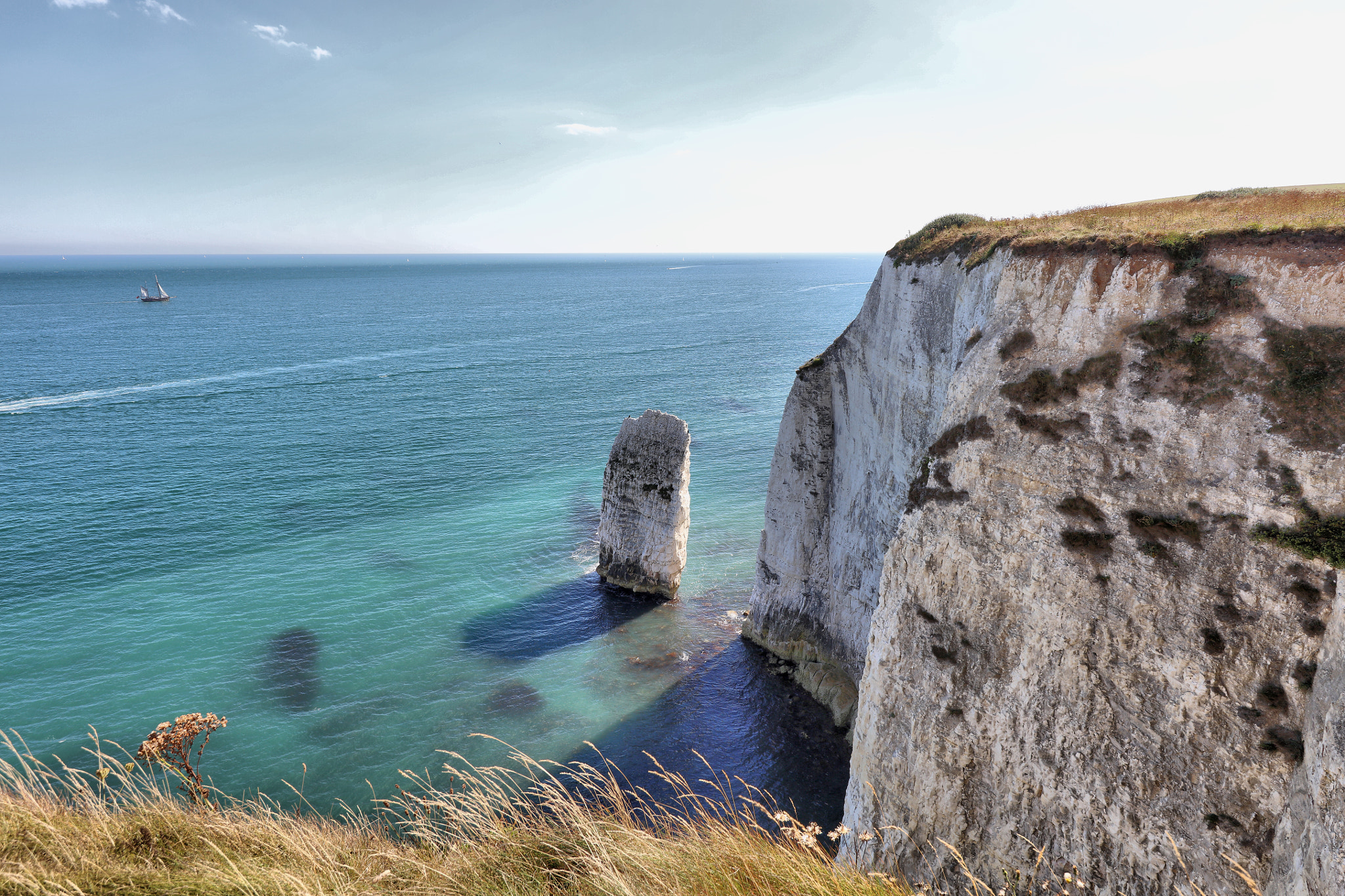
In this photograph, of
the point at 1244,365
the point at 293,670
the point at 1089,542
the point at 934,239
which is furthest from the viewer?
the point at 293,670

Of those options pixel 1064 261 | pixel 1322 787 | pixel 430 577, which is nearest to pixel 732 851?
pixel 1322 787

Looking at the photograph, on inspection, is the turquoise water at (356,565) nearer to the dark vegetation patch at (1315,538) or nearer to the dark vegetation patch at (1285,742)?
the dark vegetation patch at (1285,742)

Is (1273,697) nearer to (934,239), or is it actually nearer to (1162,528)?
(1162,528)

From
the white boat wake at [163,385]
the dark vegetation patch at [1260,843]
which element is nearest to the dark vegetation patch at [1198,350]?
the dark vegetation patch at [1260,843]

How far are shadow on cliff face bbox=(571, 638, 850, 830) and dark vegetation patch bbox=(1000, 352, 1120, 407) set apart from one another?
454 inches

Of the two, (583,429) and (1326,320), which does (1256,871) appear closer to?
(1326,320)

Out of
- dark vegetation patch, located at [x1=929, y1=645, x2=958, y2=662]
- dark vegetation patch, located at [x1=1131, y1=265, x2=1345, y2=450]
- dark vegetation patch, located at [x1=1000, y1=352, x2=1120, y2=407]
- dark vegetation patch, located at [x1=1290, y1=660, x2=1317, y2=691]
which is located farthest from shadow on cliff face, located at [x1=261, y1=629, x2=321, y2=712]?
dark vegetation patch, located at [x1=1131, y1=265, x2=1345, y2=450]

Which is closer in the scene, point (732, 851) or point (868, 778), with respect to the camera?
point (732, 851)

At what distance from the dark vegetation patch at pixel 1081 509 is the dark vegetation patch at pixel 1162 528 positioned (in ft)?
1.28

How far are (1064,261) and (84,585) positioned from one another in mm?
37418

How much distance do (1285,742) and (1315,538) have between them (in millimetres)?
2712

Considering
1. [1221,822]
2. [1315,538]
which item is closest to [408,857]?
[1221,822]

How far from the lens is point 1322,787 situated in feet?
25.9

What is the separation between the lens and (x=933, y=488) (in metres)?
12.1
